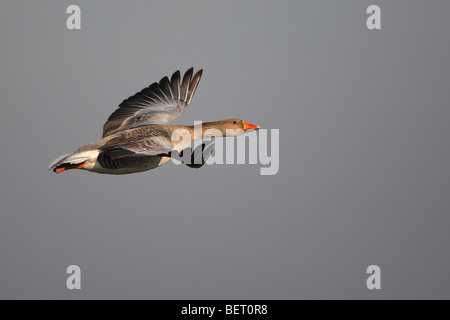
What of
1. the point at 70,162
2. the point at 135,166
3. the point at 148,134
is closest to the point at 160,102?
the point at 148,134

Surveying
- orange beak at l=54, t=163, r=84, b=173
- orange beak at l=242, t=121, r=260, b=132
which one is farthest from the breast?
orange beak at l=242, t=121, r=260, b=132

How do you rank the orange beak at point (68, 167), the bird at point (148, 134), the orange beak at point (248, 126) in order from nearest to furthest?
1. the bird at point (148, 134)
2. the orange beak at point (68, 167)
3. the orange beak at point (248, 126)

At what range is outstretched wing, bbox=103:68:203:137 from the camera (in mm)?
17688

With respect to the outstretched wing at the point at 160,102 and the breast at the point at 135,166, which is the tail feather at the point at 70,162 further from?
the outstretched wing at the point at 160,102

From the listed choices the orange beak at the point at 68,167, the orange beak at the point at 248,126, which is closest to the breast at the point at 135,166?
the orange beak at the point at 68,167

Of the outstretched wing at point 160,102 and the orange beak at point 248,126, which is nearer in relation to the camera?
the orange beak at point 248,126

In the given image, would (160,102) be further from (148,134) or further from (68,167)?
(68,167)

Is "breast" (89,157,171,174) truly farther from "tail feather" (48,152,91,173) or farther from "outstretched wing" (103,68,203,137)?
"outstretched wing" (103,68,203,137)

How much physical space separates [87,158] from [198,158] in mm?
2220

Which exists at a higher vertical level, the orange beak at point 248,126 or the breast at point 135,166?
the orange beak at point 248,126

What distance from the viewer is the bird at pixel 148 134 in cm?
1421

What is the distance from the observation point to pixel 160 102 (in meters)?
18.4

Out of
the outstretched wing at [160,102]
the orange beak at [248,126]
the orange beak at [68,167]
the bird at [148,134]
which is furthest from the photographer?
the outstretched wing at [160,102]

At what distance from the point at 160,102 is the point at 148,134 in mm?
3538
